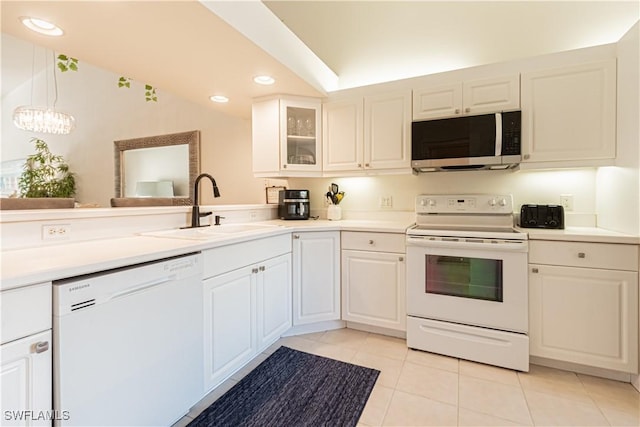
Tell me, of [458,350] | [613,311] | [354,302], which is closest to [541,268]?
[613,311]

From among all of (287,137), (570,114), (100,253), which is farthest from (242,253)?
(570,114)

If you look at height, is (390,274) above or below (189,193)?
below

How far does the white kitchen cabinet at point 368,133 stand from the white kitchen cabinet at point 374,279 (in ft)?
2.19

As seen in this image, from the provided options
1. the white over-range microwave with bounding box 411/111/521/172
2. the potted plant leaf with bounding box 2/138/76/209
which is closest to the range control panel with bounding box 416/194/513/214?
the white over-range microwave with bounding box 411/111/521/172

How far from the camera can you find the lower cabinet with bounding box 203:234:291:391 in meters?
1.52

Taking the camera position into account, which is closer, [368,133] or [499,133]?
[499,133]

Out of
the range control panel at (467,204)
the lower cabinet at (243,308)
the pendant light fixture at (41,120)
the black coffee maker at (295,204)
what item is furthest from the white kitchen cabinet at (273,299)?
the pendant light fixture at (41,120)

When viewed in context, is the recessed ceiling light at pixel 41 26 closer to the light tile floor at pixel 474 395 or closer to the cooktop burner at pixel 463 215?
the light tile floor at pixel 474 395

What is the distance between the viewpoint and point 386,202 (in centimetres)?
273

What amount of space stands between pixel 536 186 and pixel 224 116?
3331 millimetres

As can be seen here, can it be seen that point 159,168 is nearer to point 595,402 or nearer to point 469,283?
point 469,283

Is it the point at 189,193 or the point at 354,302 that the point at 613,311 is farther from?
the point at 189,193

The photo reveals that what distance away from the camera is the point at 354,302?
7.57 ft

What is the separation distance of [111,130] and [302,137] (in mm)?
4104
